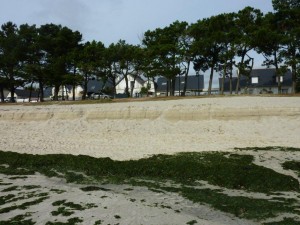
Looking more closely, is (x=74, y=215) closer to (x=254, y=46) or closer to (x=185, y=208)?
(x=185, y=208)

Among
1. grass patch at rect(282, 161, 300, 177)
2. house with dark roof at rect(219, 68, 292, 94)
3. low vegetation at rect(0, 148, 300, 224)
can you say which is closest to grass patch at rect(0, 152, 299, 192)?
low vegetation at rect(0, 148, 300, 224)

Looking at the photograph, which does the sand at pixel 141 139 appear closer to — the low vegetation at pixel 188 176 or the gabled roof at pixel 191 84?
the low vegetation at pixel 188 176

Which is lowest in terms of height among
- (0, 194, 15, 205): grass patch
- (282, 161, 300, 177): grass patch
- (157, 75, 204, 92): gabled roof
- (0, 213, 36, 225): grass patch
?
(0, 194, 15, 205): grass patch

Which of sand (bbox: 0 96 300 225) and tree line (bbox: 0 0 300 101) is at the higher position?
tree line (bbox: 0 0 300 101)

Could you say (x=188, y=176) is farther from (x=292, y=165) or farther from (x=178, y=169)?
(x=292, y=165)

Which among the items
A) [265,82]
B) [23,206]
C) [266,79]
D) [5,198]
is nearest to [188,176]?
[23,206]

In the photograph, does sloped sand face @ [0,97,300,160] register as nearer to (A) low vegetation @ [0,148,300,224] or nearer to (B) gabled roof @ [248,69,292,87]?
(A) low vegetation @ [0,148,300,224]

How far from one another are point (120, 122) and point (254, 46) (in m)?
20.6

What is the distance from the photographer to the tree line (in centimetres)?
4141

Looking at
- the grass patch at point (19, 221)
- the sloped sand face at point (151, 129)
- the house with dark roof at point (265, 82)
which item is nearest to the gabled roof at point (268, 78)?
the house with dark roof at point (265, 82)

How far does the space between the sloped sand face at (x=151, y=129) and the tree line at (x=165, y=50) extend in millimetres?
14362

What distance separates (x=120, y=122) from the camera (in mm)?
29109

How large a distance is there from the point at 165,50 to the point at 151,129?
21.1 meters

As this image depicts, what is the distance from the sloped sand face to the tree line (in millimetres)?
14362
